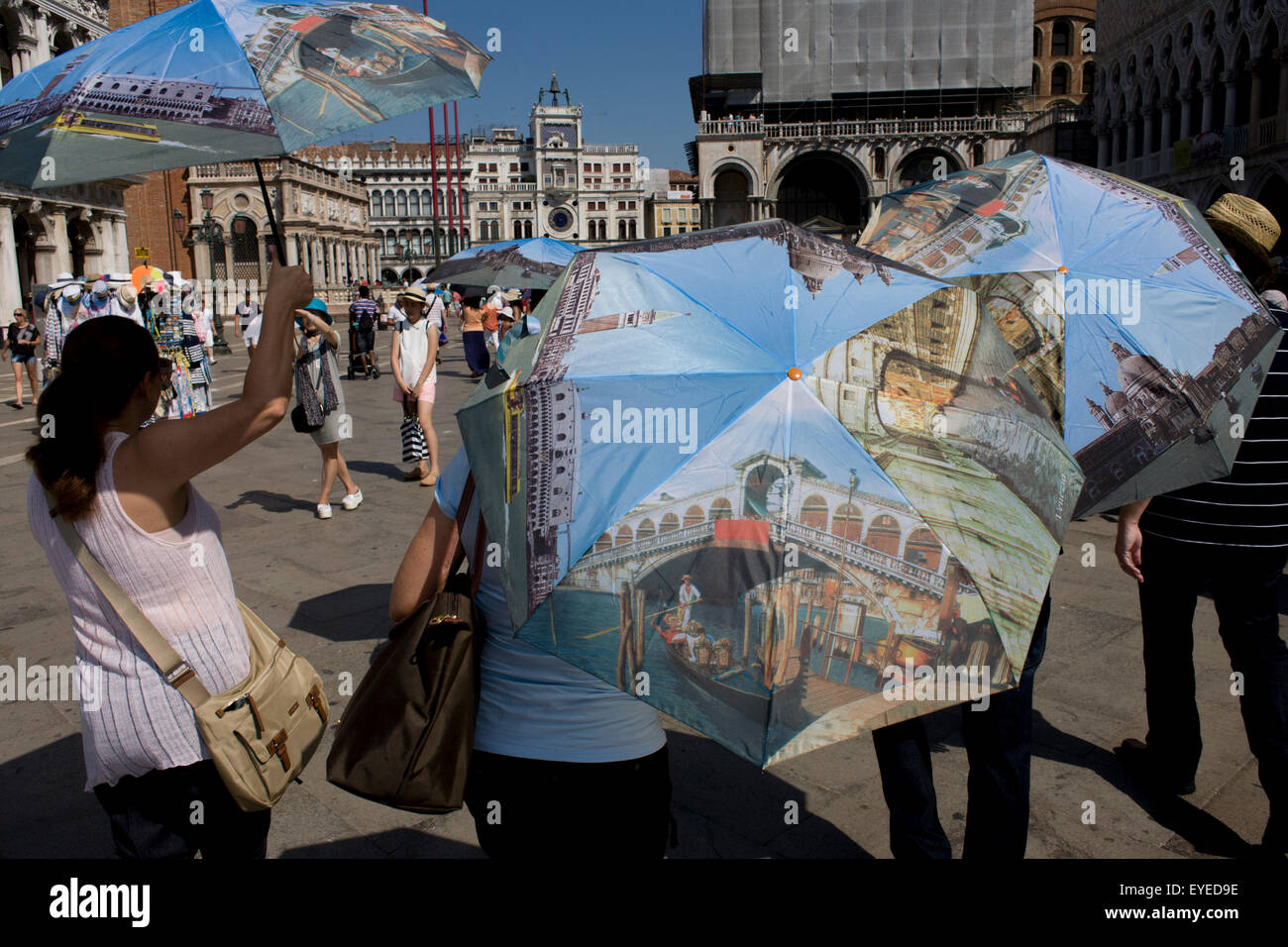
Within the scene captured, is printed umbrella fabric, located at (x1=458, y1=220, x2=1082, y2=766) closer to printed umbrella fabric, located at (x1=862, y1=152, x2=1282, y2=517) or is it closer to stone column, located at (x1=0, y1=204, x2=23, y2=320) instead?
printed umbrella fabric, located at (x1=862, y1=152, x2=1282, y2=517)

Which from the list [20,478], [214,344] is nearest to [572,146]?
[214,344]

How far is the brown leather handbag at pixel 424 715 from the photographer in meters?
1.79

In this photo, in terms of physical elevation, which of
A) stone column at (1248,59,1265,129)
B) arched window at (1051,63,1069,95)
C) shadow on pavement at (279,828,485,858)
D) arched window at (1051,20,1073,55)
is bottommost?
shadow on pavement at (279,828,485,858)

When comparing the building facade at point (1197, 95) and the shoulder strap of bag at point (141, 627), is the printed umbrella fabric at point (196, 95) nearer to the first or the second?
the shoulder strap of bag at point (141, 627)

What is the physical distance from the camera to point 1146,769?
11.2 feet

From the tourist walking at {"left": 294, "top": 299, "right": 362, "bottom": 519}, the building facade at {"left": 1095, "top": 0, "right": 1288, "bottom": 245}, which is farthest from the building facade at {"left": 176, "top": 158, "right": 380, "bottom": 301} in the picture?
the tourist walking at {"left": 294, "top": 299, "right": 362, "bottom": 519}

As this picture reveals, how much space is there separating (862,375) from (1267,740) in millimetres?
2336

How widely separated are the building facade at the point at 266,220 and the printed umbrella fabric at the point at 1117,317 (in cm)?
5484

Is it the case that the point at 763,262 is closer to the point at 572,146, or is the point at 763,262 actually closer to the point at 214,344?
the point at 214,344

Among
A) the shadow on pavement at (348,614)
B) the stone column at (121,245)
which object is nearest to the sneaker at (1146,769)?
the shadow on pavement at (348,614)

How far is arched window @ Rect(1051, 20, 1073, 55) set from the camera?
61.6 m

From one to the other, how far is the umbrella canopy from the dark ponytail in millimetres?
7341

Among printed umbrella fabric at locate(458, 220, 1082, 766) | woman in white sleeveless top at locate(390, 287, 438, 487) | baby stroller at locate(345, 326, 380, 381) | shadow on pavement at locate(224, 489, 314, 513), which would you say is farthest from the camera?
baby stroller at locate(345, 326, 380, 381)
